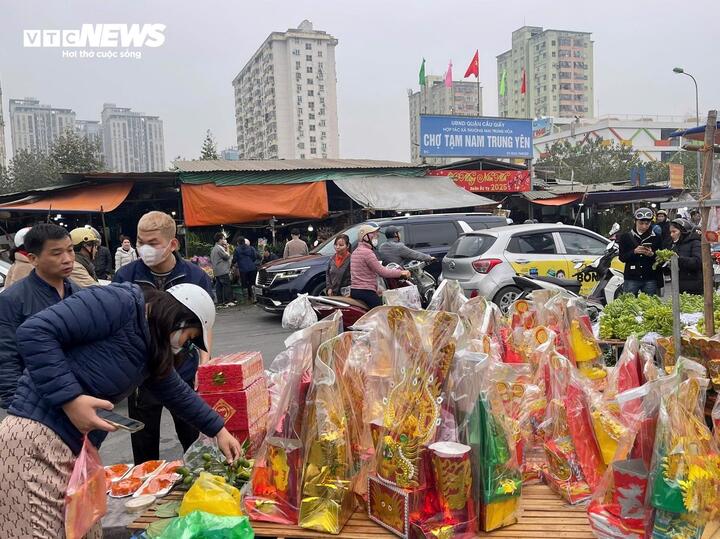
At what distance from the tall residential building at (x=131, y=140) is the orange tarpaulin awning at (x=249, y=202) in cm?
5351

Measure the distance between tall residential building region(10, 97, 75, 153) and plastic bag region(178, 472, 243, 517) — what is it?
208ft

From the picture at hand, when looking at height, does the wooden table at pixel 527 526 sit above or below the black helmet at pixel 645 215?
below

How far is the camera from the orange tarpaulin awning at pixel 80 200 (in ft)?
42.5

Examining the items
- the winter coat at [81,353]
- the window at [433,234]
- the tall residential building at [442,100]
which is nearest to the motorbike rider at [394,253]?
the window at [433,234]

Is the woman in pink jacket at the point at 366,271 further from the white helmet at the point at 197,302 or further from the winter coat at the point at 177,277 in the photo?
the white helmet at the point at 197,302

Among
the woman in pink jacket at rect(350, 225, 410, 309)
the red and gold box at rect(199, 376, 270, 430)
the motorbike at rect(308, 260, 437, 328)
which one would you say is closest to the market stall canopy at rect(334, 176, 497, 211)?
the motorbike at rect(308, 260, 437, 328)

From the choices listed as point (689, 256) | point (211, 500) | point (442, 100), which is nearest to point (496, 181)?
point (689, 256)

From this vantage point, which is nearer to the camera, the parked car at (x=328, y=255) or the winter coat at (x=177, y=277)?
the winter coat at (x=177, y=277)

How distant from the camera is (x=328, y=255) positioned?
10.6m

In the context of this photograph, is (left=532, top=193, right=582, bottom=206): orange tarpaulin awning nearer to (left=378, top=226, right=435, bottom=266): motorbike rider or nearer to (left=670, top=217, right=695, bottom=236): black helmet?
(left=378, top=226, right=435, bottom=266): motorbike rider

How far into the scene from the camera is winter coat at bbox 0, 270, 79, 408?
2539 mm

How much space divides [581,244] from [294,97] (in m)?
86.2

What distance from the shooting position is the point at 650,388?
213 cm

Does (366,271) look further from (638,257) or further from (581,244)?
(581,244)
